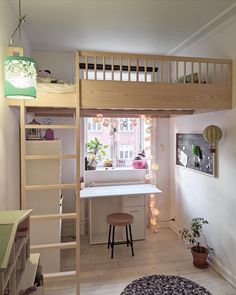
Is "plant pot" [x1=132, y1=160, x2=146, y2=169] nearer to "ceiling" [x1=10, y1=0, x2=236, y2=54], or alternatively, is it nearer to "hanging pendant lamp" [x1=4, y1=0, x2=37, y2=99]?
"ceiling" [x1=10, y1=0, x2=236, y2=54]

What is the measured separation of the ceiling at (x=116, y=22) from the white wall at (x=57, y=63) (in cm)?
15

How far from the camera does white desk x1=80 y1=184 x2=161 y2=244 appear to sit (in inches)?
151

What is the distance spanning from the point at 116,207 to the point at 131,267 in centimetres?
113

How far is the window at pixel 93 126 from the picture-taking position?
4.41 metres

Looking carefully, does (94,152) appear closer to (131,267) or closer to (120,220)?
(120,220)

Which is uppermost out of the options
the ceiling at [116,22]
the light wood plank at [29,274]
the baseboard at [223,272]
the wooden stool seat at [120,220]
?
the ceiling at [116,22]

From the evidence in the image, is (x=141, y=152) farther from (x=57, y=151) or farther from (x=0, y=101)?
(x=0, y=101)

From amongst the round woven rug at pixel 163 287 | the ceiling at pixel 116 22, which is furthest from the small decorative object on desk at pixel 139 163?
the round woven rug at pixel 163 287

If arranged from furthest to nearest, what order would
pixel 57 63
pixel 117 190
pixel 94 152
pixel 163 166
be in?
pixel 163 166, pixel 94 152, pixel 57 63, pixel 117 190

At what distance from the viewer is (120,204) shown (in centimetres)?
411

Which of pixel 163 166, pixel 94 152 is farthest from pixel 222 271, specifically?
pixel 94 152

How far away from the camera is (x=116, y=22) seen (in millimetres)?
3066

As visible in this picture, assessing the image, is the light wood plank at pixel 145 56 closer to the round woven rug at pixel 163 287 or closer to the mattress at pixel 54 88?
the mattress at pixel 54 88

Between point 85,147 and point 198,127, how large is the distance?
185 centimetres
